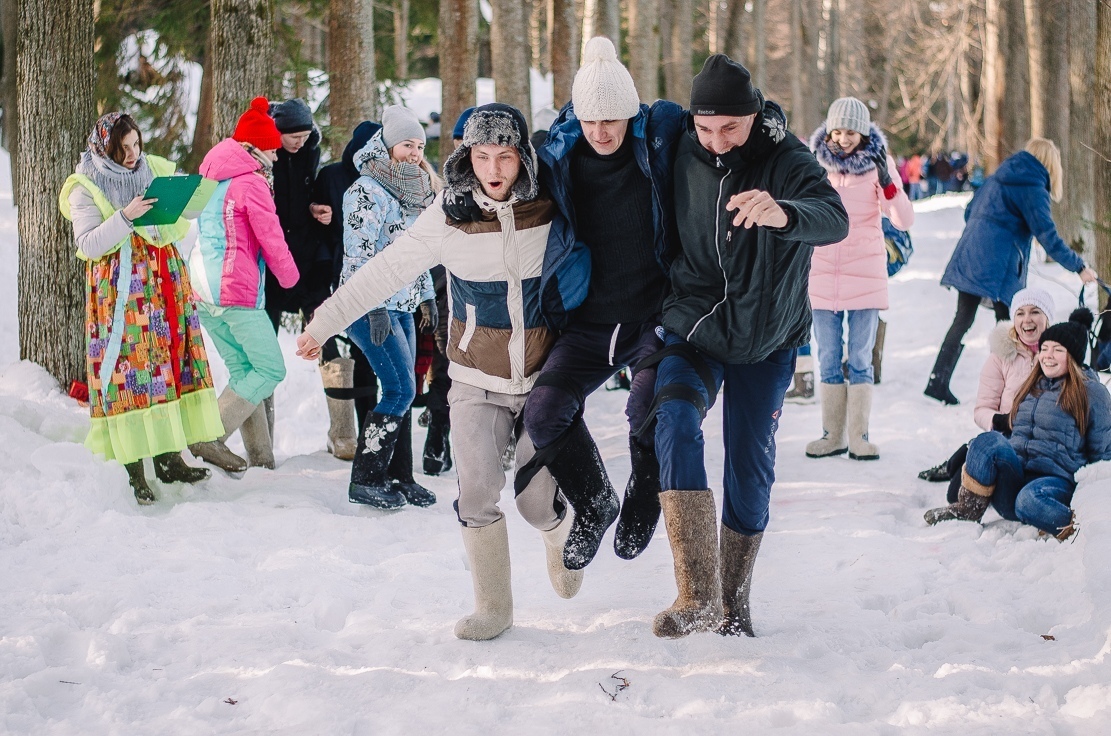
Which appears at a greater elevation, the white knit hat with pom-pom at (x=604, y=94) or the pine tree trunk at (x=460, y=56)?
the pine tree trunk at (x=460, y=56)

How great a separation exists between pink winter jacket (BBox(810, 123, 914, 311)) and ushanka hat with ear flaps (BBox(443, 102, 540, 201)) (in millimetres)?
3912

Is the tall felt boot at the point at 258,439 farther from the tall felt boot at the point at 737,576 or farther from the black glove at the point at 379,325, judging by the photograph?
the tall felt boot at the point at 737,576

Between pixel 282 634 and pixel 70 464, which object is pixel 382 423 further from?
pixel 282 634

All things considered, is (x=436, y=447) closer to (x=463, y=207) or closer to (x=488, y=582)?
(x=488, y=582)

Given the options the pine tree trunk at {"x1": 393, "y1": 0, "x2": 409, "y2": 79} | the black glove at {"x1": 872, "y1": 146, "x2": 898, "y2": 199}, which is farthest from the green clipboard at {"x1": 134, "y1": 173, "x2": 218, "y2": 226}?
the pine tree trunk at {"x1": 393, "y1": 0, "x2": 409, "y2": 79}

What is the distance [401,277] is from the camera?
4250 millimetres

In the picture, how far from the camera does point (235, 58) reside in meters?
7.88

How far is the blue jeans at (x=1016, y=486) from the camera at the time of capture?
212 inches

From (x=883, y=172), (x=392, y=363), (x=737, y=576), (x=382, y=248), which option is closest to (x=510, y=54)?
(x=883, y=172)

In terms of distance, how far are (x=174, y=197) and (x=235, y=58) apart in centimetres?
237

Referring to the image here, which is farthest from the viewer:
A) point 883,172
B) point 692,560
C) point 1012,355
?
point 883,172

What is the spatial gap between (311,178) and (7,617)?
140 inches

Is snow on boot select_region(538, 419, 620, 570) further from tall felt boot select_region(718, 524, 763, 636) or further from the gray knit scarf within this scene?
the gray knit scarf

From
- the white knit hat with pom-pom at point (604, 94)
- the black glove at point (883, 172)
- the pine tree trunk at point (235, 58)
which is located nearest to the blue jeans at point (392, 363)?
the pine tree trunk at point (235, 58)
